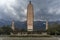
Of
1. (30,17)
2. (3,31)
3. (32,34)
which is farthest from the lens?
(3,31)

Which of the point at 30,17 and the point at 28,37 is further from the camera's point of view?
the point at 30,17

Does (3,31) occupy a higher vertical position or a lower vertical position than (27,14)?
lower

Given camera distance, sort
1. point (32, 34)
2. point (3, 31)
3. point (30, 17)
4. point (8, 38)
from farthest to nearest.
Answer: point (3, 31), point (30, 17), point (32, 34), point (8, 38)

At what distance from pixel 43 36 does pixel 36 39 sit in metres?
1.18

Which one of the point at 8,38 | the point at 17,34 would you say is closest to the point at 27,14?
the point at 17,34

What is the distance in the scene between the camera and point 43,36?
24.0 m

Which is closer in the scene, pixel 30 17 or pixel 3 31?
pixel 30 17

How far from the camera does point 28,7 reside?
28.7 m

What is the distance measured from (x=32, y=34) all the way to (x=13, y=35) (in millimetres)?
2543

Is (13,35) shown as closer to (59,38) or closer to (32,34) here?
(32,34)

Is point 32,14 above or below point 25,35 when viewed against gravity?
above

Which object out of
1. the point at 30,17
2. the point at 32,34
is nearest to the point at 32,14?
the point at 30,17

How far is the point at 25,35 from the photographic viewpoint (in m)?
24.7

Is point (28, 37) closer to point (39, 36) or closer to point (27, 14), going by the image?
point (39, 36)
